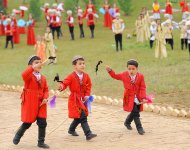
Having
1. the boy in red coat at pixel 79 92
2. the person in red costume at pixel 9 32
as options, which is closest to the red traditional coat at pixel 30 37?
the person in red costume at pixel 9 32

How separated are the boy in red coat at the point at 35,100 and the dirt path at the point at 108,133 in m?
0.39

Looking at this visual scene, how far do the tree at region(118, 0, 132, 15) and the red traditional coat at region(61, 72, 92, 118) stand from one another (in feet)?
83.7

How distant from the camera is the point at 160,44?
20.6 meters

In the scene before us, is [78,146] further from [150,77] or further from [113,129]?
[150,77]

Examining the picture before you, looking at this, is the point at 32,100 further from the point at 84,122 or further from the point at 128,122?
the point at 128,122

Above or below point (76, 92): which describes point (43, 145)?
below

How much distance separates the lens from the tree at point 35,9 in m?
32.4

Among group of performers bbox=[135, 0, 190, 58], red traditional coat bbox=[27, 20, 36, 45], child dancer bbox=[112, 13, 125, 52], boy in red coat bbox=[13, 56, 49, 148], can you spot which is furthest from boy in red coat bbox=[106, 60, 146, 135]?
red traditional coat bbox=[27, 20, 36, 45]

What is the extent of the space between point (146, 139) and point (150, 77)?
6522 mm

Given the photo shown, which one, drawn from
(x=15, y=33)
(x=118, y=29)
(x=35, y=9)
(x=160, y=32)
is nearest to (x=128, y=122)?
(x=160, y=32)

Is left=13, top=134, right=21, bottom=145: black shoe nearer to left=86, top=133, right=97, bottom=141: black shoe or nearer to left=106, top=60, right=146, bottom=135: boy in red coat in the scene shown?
left=86, top=133, right=97, bottom=141: black shoe

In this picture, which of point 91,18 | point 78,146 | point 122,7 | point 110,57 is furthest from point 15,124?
point 122,7

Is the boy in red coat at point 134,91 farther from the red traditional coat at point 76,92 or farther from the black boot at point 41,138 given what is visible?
the black boot at point 41,138

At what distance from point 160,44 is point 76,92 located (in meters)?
12.2
